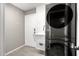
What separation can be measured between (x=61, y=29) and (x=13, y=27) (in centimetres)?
54

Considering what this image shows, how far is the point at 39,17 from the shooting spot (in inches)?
33.0

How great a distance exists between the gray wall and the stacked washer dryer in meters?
0.31

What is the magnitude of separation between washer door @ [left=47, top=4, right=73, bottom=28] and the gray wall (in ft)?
1.11

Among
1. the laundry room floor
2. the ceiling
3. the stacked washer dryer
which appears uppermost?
the ceiling

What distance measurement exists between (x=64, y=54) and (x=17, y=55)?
0.52 metres

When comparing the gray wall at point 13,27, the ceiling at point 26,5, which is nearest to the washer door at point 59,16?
the ceiling at point 26,5

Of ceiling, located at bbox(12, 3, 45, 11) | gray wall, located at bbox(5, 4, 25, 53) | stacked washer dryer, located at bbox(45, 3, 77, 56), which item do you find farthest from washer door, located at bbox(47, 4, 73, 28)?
gray wall, located at bbox(5, 4, 25, 53)

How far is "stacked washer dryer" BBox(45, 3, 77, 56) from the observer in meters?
0.78

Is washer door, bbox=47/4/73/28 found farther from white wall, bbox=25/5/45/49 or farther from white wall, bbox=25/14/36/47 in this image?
white wall, bbox=25/14/36/47

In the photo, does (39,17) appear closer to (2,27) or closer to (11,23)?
(11,23)

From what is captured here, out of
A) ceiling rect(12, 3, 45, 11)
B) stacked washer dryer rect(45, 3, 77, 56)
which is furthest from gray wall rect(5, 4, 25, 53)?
stacked washer dryer rect(45, 3, 77, 56)

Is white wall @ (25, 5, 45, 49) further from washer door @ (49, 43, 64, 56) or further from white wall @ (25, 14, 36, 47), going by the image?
washer door @ (49, 43, 64, 56)

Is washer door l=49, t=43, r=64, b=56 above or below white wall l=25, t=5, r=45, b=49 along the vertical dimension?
below

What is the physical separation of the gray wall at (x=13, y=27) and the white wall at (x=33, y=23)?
0.06 metres
